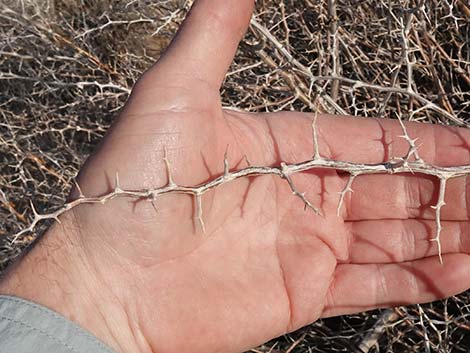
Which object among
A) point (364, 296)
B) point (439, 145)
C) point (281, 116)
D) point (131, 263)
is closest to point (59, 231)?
point (131, 263)

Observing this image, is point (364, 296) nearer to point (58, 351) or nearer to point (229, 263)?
point (229, 263)

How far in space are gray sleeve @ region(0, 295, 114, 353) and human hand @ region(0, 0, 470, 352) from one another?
45mm

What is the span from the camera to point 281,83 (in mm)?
2832

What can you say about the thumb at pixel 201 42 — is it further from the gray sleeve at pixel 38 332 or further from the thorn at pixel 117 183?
the gray sleeve at pixel 38 332

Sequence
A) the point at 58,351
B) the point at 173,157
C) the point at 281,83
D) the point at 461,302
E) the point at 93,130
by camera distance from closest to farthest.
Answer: the point at 58,351, the point at 173,157, the point at 461,302, the point at 281,83, the point at 93,130

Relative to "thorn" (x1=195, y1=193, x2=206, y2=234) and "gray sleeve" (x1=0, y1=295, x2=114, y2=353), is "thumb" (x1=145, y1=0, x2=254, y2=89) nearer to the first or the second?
"thorn" (x1=195, y1=193, x2=206, y2=234)

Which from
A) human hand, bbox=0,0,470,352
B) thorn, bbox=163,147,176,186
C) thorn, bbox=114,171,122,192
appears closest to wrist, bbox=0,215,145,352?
human hand, bbox=0,0,470,352

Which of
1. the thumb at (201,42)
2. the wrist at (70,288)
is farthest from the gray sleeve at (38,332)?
the thumb at (201,42)

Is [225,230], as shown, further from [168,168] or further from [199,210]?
[168,168]

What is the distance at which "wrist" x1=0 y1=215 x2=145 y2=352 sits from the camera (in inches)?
65.9

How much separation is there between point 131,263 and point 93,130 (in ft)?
4.98

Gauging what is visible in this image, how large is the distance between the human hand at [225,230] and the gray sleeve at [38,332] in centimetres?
5

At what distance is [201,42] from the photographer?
1710mm

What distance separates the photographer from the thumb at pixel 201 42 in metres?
1.71
